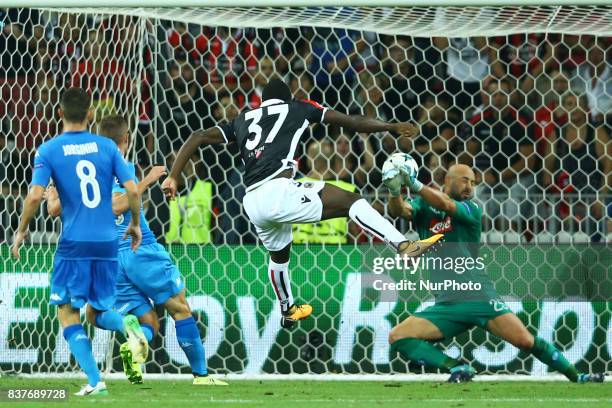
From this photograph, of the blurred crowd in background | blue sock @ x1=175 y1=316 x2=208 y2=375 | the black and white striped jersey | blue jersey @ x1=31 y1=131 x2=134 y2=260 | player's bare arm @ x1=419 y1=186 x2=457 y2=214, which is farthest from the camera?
the blurred crowd in background

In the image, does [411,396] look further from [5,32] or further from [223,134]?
[5,32]

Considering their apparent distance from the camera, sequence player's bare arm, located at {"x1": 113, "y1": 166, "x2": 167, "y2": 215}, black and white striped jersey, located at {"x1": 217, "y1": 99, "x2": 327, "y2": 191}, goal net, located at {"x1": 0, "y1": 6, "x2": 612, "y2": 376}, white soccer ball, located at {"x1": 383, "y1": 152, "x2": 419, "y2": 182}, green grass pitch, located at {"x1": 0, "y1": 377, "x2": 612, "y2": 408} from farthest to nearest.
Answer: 1. goal net, located at {"x1": 0, "y1": 6, "x2": 612, "y2": 376}
2. black and white striped jersey, located at {"x1": 217, "y1": 99, "x2": 327, "y2": 191}
3. player's bare arm, located at {"x1": 113, "y1": 166, "x2": 167, "y2": 215}
4. white soccer ball, located at {"x1": 383, "y1": 152, "x2": 419, "y2": 182}
5. green grass pitch, located at {"x1": 0, "y1": 377, "x2": 612, "y2": 408}

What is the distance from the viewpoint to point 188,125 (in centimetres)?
1073

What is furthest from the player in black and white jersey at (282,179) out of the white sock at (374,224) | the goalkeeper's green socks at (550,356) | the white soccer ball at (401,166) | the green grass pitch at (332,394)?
the goalkeeper's green socks at (550,356)

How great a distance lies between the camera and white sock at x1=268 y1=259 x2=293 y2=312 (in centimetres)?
840

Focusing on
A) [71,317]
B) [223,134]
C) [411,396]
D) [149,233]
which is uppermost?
[223,134]

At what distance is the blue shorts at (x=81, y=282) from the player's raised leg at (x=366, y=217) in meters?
1.43

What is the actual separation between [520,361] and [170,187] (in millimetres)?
3182

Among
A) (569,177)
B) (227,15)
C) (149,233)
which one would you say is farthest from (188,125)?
(569,177)

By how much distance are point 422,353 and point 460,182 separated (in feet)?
4.01

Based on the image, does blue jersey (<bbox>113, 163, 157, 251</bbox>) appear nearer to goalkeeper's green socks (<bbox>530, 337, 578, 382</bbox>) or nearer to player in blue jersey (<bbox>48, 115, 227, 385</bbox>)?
player in blue jersey (<bbox>48, 115, 227, 385</bbox>)

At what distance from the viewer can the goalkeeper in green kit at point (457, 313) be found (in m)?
8.71

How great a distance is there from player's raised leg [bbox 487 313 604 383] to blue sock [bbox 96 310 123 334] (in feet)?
8.61

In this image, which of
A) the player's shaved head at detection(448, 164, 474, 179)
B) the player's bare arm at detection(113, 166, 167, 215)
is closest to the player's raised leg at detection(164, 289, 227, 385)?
the player's bare arm at detection(113, 166, 167, 215)
